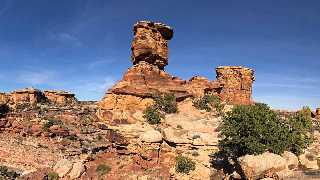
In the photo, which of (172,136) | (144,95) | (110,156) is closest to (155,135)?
(172,136)

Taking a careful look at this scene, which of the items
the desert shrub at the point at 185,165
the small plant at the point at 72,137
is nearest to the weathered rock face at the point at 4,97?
the small plant at the point at 72,137

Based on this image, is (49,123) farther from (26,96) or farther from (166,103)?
(26,96)

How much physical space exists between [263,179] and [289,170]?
292 cm

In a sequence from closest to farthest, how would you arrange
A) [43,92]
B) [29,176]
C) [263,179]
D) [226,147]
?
[263,179], [226,147], [29,176], [43,92]

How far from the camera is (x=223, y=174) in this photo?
39.8 meters

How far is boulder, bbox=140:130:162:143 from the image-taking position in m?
46.0

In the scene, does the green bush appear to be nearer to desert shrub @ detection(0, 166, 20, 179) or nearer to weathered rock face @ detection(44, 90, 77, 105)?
desert shrub @ detection(0, 166, 20, 179)

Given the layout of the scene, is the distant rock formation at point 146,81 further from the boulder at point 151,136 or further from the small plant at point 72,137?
the boulder at point 151,136

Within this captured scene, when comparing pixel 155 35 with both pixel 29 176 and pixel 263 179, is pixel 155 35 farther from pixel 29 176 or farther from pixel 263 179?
pixel 263 179

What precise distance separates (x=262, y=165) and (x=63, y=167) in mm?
22593

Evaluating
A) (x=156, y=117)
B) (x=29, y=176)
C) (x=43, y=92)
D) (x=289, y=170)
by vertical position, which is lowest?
(x=29, y=176)

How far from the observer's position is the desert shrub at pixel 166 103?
2151 inches

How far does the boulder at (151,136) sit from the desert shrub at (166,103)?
7.98 meters

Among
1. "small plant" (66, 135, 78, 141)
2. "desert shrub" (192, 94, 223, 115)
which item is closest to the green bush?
"desert shrub" (192, 94, 223, 115)
